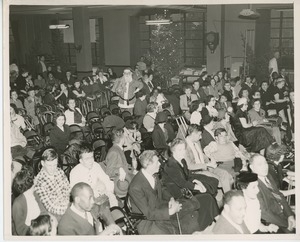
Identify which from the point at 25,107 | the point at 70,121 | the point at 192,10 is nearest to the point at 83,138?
the point at 70,121

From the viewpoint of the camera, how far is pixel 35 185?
278 cm

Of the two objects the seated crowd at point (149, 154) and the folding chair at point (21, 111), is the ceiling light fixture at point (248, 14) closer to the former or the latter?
the seated crowd at point (149, 154)

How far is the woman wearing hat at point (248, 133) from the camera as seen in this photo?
110 inches

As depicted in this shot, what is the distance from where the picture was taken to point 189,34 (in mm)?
2758

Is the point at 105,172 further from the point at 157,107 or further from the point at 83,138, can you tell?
the point at 157,107

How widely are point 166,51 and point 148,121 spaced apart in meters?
0.41

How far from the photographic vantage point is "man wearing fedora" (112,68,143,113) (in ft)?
9.15

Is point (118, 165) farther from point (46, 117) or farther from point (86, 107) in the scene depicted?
point (46, 117)

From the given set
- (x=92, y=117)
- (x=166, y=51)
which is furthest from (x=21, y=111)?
(x=166, y=51)

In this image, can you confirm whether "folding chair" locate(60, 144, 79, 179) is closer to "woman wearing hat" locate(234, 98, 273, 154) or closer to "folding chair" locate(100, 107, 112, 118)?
"folding chair" locate(100, 107, 112, 118)

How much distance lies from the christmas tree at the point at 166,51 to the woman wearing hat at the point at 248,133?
0.42 meters

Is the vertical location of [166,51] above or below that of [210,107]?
above

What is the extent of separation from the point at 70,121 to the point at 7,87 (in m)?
0.40

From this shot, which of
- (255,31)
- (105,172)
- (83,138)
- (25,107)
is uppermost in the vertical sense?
(255,31)
